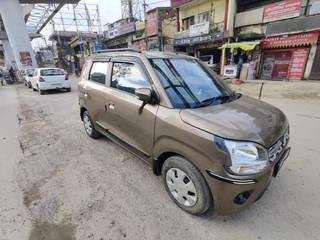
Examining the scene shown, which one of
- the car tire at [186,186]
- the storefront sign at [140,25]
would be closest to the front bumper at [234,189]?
the car tire at [186,186]

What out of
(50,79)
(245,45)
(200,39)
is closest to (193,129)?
(50,79)

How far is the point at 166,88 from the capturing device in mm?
2289

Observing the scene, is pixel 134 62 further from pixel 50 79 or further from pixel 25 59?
pixel 25 59

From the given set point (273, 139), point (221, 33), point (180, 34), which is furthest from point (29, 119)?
point (180, 34)

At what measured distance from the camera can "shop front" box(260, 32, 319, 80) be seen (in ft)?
39.3

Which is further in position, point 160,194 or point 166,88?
point 160,194

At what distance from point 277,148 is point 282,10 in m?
14.5

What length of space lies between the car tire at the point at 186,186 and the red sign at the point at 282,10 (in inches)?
574

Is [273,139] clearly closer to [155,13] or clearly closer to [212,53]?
[212,53]

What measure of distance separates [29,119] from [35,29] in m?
33.7

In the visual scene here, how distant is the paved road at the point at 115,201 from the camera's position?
202 centimetres

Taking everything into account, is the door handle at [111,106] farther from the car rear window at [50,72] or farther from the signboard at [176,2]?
the signboard at [176,2]

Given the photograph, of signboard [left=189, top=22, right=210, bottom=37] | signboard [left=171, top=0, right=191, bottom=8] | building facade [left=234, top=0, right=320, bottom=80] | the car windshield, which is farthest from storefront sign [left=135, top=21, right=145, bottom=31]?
the car windshield

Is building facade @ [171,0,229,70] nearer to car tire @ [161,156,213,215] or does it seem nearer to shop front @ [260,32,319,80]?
shop front @ [260,32,319,80]
